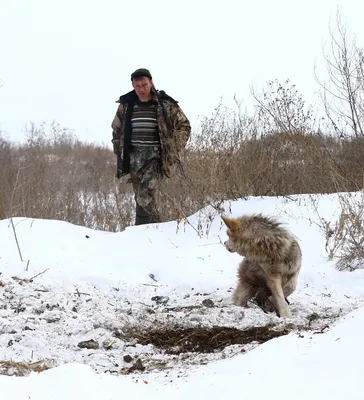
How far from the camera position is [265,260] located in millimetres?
5367

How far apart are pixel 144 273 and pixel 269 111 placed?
5063mm

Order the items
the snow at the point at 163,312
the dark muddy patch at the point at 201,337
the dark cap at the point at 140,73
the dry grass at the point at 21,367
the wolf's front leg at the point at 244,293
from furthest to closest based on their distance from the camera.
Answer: the dark cap at the point at 140,73, the wolf's front leg at the point at 244,293, the dark muddy patch at the point at 201,337, the dry grass at the point at 21,367, the snow at the point at 163,312

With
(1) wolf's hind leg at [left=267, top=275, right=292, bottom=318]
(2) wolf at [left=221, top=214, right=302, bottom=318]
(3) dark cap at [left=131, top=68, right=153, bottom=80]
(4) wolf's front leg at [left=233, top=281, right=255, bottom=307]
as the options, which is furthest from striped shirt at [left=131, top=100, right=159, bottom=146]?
(1) wolf's hind leg at [left=267, top=275, right=292, bottom=318]

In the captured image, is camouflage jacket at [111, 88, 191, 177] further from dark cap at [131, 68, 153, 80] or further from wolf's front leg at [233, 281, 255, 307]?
wolf's front leg at [233, 281, 255, 307]

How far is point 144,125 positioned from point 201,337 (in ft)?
16.1

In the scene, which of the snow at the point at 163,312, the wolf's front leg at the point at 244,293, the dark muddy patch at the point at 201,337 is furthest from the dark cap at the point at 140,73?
the dark muddy patch at the point at 201,337

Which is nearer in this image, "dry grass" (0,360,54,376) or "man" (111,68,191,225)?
"dry grass" (0,360,54,376)

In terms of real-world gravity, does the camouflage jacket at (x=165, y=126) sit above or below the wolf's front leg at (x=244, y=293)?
above

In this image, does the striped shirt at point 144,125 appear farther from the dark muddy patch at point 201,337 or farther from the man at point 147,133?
the dark muddy patch at point 201,337

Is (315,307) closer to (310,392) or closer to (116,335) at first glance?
(116,335)

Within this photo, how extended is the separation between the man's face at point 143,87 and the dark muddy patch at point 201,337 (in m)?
4.74

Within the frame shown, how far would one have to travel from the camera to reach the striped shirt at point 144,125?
8.69 meters

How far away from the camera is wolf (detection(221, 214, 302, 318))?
5320 millimetres

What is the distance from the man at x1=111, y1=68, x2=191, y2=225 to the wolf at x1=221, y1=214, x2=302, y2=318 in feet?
10.9
